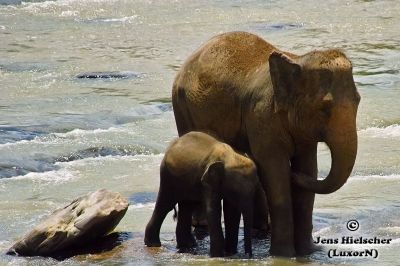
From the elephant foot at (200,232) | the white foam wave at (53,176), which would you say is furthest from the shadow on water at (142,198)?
the elephant foot at (200,232)

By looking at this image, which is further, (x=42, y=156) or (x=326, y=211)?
(x=42, y=156)

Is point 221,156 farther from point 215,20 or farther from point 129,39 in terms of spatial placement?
point 215,20

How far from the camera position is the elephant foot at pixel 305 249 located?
1055cm

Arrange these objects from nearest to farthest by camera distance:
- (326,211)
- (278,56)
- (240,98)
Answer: (278,56) → (240,98) → (326,211)

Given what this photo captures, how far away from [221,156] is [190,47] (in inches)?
606

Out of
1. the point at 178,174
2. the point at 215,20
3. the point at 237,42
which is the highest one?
the point at 237,42

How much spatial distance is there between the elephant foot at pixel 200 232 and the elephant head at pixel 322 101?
1.55 meters

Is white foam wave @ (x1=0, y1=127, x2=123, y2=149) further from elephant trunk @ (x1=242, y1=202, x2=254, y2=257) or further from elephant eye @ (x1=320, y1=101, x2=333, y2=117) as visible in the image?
elephant eye @ (x1=320, y1=101, x2=333, y2=117)

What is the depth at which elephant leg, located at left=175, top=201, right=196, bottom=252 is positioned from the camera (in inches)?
420

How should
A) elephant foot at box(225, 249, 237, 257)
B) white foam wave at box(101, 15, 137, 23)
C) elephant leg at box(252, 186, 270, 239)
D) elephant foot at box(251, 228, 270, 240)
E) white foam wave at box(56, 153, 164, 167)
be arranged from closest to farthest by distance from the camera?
1. elephant foot at box(225, 249, 237, 257)
2. elephant foot at box(251, 228, 270, 240)
3. elephant leg at box(252, 186, 270, 239)
4. white foam wave at box(56, 153, 164, 167)
5. white foam wave at box(101, 15, 137, 23)

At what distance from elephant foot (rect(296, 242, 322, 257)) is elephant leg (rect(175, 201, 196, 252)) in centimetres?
91

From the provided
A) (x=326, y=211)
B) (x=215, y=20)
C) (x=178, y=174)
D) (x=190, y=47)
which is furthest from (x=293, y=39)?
(x=178, y=174)

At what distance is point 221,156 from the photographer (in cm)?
1022

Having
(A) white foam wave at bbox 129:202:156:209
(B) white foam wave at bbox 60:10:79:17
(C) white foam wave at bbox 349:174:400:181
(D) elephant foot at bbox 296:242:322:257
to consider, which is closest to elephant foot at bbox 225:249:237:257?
(D) elephant foot at bbox 296:242:322:257
